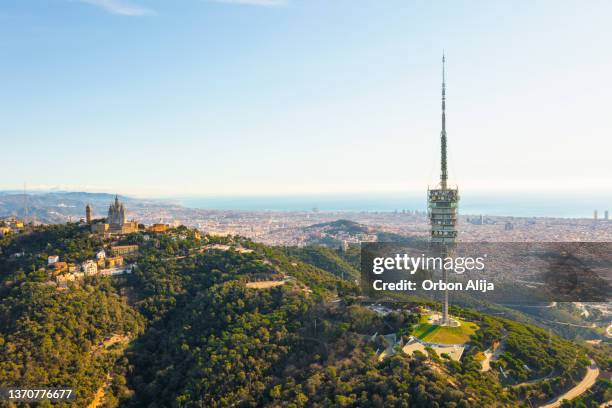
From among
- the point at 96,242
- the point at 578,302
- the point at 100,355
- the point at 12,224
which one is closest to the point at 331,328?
the point at 100,355

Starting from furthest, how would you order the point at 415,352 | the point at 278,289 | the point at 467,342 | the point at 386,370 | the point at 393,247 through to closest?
the point at 393,247, the point at 278,289, the point at 467,342, the point at 415,352, the point at 386,370

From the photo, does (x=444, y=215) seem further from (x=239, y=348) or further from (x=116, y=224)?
(x=116, y=224)

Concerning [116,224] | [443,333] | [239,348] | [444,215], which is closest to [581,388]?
[443,333]

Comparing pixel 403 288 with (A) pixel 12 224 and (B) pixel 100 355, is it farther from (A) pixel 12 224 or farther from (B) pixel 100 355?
(A) pixel 12 224

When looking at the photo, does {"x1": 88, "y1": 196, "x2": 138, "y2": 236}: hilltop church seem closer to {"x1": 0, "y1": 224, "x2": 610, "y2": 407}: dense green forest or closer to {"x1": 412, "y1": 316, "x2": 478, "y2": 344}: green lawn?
{"x1": 0, "y1": 224, "x2": 610, "y2": 407}: dense green forest

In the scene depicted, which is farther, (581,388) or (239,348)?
(239,348)
